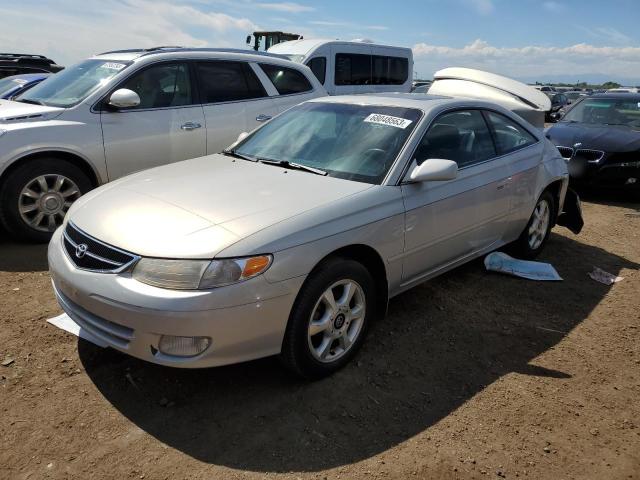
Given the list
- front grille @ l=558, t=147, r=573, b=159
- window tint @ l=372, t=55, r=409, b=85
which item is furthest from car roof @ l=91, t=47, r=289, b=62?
window tint @ l=372, t=55, r=409, b=85

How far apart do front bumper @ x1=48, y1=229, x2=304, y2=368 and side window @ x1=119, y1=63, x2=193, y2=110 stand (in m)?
3.23

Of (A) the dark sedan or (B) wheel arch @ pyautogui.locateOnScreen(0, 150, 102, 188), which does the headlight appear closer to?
(B) wheel arch @ pyautogui.locateOnScreen(0, 150, 102, 188)

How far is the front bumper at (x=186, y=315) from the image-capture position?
252 centimetres

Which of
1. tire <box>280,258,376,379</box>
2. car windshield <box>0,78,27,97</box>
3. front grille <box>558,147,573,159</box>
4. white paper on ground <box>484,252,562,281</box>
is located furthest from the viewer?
car windshield <box>0,78,27,97</box>

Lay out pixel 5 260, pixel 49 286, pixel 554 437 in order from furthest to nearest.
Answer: pixel 5 260 < pixel 49 286 < pixel 554 437

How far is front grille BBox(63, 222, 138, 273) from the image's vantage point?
2674 mm

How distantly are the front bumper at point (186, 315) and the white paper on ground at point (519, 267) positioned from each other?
2716 mm

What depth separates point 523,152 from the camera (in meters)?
4.76

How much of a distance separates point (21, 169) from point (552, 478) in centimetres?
478

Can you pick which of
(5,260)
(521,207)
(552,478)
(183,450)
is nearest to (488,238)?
(521,207)

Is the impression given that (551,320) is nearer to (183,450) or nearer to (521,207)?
(521,207)

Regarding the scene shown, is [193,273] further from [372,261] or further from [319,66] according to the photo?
[319,66]

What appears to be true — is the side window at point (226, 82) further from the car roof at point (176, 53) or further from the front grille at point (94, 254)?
the front grille at point (94, 254)

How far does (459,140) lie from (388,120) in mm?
662
